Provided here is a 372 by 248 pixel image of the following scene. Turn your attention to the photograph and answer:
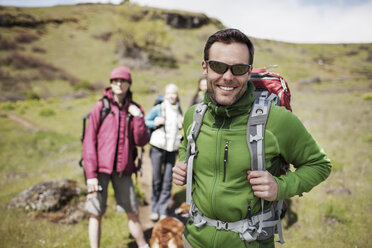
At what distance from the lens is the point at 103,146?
2.87 meters

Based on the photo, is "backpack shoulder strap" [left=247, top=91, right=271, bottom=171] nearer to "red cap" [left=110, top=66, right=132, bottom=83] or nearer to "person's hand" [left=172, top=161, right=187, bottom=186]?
"person's hand" [left=172, top=161, right=187, bottom=186]

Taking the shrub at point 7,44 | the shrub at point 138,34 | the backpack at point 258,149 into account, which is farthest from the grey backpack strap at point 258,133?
the shrub at point 7,44

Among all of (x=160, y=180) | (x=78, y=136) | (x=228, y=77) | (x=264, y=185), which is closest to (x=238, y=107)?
(x=228, y=77)

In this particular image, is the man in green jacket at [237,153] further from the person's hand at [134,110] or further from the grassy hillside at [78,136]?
the person's hand at [134,110]

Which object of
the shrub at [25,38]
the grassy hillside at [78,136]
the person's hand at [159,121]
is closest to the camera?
the grassy hillside at [78,136]

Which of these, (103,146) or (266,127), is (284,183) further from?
(103,146)

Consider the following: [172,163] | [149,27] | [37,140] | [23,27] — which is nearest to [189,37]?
[149,27]

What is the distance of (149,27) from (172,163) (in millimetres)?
53427

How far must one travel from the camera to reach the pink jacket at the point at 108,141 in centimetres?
279

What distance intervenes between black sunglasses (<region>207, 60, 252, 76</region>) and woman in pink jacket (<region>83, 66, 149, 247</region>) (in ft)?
6.11

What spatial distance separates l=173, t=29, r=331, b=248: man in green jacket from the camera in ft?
4.51

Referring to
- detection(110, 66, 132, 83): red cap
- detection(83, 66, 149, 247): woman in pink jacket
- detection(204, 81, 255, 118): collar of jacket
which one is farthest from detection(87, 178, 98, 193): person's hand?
detection(204, 81, 255, 118): collar of jacket

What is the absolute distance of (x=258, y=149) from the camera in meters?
1.37

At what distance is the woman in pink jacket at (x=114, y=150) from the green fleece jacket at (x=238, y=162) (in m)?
1.60
